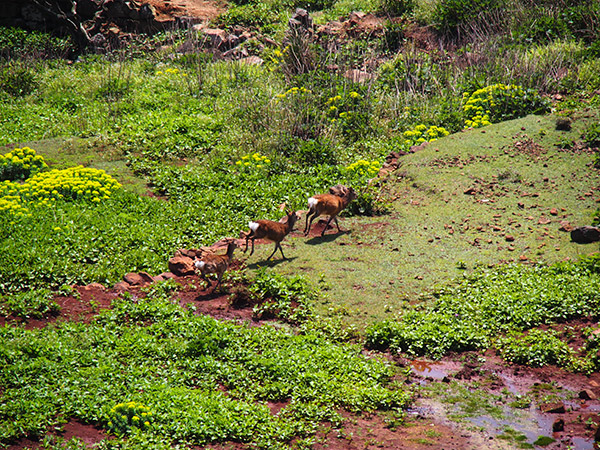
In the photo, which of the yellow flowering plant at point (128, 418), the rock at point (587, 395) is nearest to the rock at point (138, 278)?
the yellow flowering plant at point (128, 418)

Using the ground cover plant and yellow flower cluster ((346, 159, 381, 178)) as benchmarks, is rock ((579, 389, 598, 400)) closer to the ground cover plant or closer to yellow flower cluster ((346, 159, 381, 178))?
the ground cover plant

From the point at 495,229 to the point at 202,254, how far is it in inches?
206

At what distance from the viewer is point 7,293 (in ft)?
25.9

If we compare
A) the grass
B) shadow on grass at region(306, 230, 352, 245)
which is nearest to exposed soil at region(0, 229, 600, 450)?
the grass

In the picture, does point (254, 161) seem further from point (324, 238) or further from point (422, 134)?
point (422, 134)

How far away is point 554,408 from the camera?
5.97 meters

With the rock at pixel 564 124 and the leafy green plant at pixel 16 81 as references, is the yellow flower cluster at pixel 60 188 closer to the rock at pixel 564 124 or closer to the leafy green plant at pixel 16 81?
the leafy green plant at pixel 16 81

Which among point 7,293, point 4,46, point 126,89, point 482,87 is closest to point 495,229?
point 482,87

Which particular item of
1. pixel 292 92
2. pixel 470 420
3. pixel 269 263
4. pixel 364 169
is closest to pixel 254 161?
pixel 364 169

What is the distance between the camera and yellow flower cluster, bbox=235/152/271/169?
42.2 feet

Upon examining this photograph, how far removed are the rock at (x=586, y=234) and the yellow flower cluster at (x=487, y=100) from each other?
569 centimetres

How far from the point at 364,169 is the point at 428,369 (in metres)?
6.44

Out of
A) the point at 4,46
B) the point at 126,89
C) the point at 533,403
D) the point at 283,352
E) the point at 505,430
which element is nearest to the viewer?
the point at 505,430

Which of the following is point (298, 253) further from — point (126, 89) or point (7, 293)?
point (126, 89)
